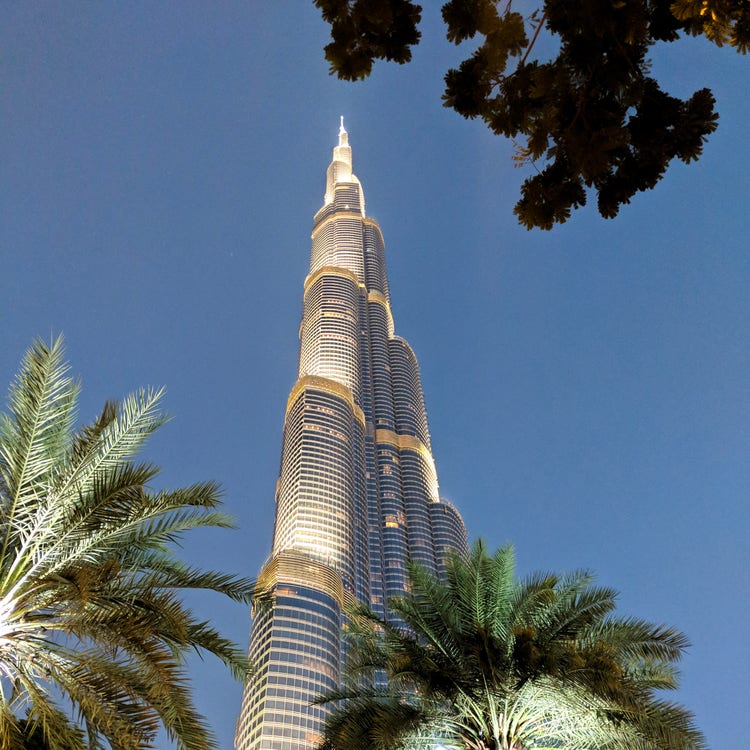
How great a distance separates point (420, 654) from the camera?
13602mm

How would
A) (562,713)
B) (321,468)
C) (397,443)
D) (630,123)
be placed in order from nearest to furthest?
(630,123), (562,713), (321,468), (397,443)

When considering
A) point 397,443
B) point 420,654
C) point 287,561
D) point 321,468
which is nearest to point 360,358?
point 397,443

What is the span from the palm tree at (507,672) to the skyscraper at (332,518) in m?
61.2

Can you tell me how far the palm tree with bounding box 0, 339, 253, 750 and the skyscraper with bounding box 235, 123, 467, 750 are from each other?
2556 inches

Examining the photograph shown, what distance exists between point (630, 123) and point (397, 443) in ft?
565

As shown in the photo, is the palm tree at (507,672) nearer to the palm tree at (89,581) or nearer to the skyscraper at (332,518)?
the palm tree at (89,581)

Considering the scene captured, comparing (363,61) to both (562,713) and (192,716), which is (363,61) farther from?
(562,713)

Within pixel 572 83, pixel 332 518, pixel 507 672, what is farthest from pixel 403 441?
pixel 572 83

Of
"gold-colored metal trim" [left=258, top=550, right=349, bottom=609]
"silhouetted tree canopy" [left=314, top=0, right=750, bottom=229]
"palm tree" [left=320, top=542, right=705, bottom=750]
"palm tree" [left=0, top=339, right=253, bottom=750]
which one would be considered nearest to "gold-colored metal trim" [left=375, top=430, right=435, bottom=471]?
"gold-colored metal trim" [left=258, top=550, right=349, bottom=609]

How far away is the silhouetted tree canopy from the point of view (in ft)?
17.9

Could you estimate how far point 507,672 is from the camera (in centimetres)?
1298

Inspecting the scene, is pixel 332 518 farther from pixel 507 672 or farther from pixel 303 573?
pixel 507 672

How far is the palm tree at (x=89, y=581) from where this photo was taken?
886 centimetres

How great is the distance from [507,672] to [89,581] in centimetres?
850
